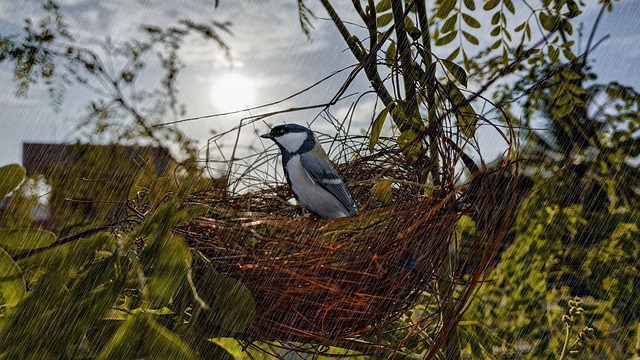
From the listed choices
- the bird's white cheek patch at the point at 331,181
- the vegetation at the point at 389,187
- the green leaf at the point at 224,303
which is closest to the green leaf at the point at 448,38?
the vegetation at the point at 389,187

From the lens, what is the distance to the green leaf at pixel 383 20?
869 mm

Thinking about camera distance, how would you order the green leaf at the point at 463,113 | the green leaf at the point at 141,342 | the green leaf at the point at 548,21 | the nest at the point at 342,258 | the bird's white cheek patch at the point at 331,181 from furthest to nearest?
the green leaf at the point at 548,21
the bird's white cheek patch at the point at 331,181
the green leaf at the point at 463,113
the nest at the point at 342,258
the green leaf at the point at 141,342

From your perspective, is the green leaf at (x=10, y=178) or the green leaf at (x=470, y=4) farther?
the green leaf at (x=470, y=4)

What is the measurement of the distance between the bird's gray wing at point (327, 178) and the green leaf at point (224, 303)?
0.40 m

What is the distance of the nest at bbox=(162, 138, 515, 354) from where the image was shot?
1.78ft

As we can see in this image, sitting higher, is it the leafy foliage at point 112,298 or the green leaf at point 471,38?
the green leaf at point 471,38

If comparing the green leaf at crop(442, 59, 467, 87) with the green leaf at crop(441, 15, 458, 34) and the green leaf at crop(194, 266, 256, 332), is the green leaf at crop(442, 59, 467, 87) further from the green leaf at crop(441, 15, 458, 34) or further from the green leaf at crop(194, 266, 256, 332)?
the green leaf at crop(194, 266, 256, 332)

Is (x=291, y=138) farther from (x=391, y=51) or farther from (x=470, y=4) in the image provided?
(x=470, y=4)

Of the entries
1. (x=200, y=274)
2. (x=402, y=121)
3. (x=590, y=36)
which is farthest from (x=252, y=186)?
(x=590, y=36)

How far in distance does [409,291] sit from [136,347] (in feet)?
1.13

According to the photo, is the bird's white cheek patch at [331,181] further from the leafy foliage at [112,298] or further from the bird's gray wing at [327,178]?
the leafy foliage at [112,298]

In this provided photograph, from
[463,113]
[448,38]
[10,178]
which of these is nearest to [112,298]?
[10,178]

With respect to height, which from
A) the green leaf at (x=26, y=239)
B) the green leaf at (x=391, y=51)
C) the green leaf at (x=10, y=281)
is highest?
the green leaf at (x=391, y=51)

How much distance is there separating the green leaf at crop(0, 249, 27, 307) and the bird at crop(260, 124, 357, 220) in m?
0.47
